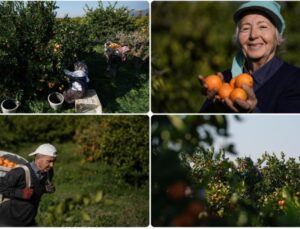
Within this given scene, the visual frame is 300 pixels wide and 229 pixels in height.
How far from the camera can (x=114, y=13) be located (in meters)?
3.03

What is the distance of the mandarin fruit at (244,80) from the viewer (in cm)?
230

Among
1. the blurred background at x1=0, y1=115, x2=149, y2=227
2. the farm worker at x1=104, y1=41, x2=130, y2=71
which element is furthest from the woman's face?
the blurred background at x1=0, y1=115, x2=149, y2=227

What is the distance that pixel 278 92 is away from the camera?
7.76 feet

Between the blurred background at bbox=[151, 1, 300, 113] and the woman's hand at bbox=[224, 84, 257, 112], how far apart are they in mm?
666

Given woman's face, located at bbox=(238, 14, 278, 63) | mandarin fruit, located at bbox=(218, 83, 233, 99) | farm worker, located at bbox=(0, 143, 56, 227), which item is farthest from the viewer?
farm worker, located at bbox=(0, 143, 56, 227)

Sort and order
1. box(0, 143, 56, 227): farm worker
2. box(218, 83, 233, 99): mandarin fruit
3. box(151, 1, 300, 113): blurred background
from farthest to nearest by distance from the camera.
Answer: box(151, 1, 300, 113): blurred background → box(0, 143, 56, 227): farm worker → box(218, 83, 233, 99): mandarin fruit

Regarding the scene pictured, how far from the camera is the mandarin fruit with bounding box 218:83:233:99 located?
231cm

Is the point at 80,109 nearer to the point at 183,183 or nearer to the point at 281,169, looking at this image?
the point at 281,169

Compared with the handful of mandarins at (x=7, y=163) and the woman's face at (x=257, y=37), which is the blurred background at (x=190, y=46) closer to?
the woman's face at (x=257, y=37)

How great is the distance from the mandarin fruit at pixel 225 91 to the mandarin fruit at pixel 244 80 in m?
0.04

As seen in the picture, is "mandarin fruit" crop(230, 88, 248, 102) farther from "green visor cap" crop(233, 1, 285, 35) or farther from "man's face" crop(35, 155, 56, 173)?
"man's face" crop(35, 155, 56, 173)

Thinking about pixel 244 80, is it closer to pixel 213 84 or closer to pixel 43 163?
pixel 213 84

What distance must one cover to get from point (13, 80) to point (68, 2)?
1.70 ft

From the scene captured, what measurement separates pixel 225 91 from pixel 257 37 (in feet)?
0.93
